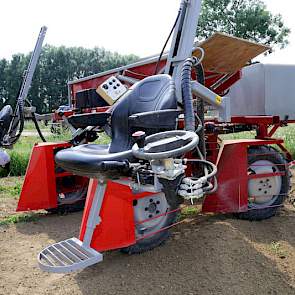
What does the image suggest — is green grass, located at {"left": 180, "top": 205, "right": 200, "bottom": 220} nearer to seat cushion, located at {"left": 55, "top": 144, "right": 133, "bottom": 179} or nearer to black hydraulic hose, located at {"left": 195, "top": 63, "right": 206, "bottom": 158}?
black hydraulic hose, located at {"left": 195, "top": 63, "right": 206, "bottom": 158}

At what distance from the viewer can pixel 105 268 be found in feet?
9.50

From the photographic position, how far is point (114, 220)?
288cm

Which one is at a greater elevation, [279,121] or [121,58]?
[121,58]

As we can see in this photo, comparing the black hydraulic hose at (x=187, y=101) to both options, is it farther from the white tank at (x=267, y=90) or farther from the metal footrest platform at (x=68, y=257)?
the white tank at (x=267, y=90)

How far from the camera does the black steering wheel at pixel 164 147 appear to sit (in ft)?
6.91

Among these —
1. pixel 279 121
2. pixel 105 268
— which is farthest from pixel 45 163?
pixel 279 121

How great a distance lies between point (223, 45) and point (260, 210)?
5.30 ft

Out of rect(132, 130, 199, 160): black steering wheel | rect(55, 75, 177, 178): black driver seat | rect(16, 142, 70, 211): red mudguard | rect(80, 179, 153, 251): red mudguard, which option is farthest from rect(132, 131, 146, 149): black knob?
rect(16, 142, 70, 211): red mudguard

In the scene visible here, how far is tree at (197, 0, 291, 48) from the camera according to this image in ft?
88.8

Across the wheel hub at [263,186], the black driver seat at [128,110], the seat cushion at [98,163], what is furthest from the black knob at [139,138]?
the wheel hub at [263,186]

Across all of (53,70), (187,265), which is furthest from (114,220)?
(53,70)

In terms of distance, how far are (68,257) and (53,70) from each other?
4502cm

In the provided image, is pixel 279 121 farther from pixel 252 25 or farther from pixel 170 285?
pixel 252 25

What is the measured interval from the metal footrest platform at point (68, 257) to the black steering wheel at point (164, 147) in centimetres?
74
